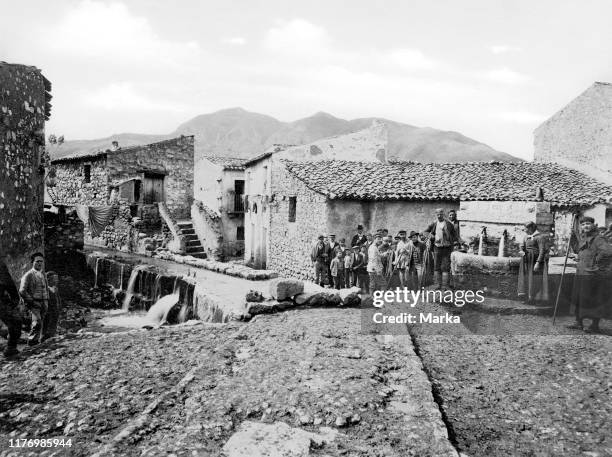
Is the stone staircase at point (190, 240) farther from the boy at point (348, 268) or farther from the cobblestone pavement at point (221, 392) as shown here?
the cobblestone pavement at point (221, 392)

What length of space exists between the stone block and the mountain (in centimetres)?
3255

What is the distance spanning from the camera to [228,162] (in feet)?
98.3

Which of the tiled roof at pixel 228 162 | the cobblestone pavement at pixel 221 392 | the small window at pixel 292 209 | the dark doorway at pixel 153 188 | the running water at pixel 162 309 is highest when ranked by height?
the tiled roof at pixel 228 162

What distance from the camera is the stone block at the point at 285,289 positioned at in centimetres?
952

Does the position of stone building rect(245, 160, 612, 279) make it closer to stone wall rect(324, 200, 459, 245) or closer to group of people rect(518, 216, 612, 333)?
stone wall rect(324, 200, 459, 245)

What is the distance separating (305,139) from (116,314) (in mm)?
51059

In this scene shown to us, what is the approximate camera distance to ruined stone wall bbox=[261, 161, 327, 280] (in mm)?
17281

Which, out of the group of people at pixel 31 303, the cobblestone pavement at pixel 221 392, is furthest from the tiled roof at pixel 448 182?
A: the group of people at pixel 31 303

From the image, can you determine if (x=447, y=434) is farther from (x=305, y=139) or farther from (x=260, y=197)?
(x=305, y=139)

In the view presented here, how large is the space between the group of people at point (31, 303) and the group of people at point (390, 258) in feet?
21.9

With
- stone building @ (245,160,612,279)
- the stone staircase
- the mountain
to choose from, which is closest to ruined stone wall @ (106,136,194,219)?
the stone staircase

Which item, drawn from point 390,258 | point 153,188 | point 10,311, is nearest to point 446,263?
point 390,258

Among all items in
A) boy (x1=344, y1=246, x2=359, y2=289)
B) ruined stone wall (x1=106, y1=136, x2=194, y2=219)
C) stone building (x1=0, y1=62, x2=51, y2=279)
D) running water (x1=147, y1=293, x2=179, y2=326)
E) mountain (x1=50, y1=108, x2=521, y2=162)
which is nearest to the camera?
stone building (x1=0, y1=62, x2=51, y2=279)

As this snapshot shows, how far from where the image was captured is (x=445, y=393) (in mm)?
5551
